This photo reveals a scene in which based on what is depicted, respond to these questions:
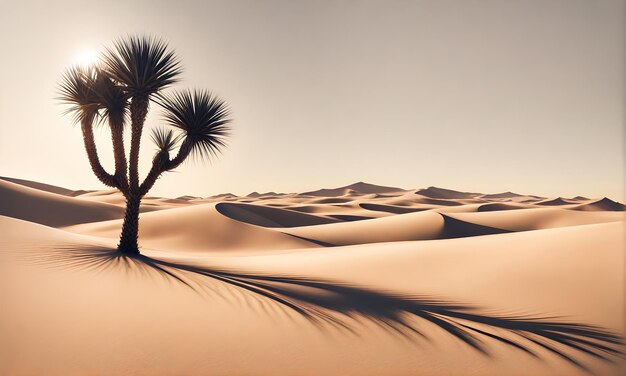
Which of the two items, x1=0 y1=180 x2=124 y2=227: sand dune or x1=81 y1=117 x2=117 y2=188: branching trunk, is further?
x1=0 y1=180 x2=124 y2=227: sand dune

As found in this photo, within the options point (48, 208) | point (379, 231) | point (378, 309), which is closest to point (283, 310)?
point (378, 309)

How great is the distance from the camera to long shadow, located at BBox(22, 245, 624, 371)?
4.82 meters

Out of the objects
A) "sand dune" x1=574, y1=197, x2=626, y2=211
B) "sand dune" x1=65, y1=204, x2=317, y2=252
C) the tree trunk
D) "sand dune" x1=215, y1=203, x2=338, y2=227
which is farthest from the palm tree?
"sand dune" x1=574, y1=197, x2=626, y2=211

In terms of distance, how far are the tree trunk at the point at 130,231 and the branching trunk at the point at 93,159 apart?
0.75 m

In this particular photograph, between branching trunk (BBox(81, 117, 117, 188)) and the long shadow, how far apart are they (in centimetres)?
228

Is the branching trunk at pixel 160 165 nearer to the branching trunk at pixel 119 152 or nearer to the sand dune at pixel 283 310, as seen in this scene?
the branching trunk at pixel 119 152

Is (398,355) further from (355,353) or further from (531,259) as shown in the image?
(531,259)

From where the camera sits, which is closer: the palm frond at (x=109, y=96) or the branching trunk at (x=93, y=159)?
the palm frond at (x=109, y=96)

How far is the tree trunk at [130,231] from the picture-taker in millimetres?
9688

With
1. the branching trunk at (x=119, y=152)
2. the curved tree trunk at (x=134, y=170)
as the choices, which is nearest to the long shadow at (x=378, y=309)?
the curved tree trunk at (x=134, y=170)

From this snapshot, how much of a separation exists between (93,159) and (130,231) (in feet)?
8.12

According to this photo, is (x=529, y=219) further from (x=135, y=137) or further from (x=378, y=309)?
(x=135, y=137)

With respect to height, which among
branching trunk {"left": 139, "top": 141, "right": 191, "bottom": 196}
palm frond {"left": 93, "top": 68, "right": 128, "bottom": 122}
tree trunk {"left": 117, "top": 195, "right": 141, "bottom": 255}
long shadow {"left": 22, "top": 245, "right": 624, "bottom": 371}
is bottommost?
long shadow {"left": 22, "top": 245, "right": 624, "bottom": 371}

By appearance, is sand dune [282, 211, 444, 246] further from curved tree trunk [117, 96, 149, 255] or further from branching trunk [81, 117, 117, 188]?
branching trunk [81, 117, 117, 188]
